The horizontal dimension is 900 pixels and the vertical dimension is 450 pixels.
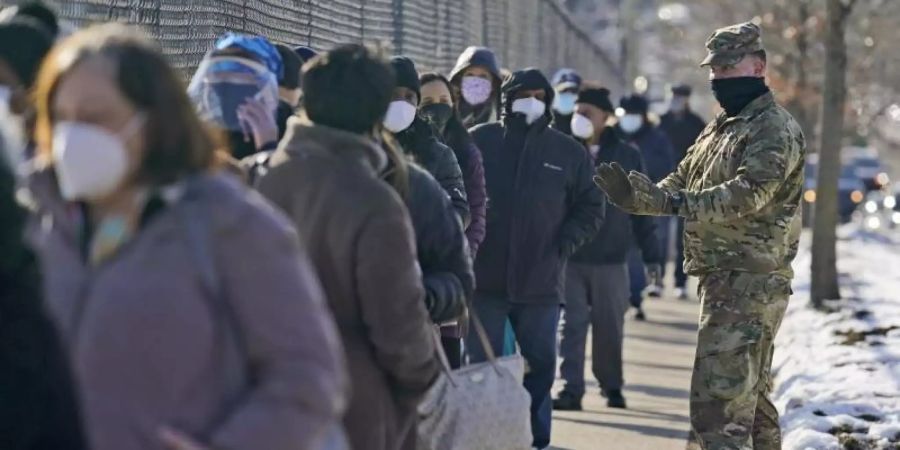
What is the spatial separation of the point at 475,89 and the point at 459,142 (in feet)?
3.36

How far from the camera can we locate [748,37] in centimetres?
743

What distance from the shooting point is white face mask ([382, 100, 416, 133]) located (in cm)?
718

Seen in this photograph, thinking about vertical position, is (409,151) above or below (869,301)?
above

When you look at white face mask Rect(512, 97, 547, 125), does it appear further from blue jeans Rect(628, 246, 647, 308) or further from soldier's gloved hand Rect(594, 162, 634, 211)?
blue jeans Rect(628, 246, 647, 308)

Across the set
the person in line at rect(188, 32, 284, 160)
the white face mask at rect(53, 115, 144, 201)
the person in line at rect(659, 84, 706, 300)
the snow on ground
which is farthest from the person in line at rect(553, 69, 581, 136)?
the white face mask at rect(53, 115, 144, 201)

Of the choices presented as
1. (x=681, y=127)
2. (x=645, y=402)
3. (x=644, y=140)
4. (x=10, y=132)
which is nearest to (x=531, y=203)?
(x=645, y=402)

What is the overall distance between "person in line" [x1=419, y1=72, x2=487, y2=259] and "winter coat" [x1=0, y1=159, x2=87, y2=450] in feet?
15.7

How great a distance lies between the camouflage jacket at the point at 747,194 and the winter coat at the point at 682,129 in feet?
32.9

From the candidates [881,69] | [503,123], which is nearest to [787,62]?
[881,69]

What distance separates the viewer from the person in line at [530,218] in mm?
9016

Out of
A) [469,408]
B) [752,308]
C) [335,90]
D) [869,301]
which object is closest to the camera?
[335,90]

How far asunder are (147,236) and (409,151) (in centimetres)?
420

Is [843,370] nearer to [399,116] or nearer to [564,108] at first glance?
[564,108]

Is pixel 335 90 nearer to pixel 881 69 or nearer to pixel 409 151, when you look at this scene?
pixel 409 151
